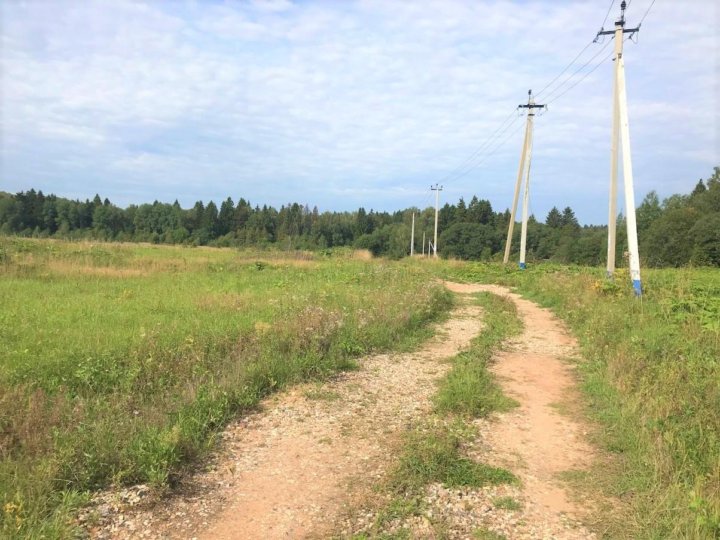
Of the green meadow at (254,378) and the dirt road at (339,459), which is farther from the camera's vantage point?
the green meadow at (254,378)

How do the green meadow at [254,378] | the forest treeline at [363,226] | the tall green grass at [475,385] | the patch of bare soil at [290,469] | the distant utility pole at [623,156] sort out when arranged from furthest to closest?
the forest treeline at [363,226] → the distant utility pole at [623,156] → the tall green grass at [475,385] → the green meadow at [254,378] → the patch of bare soil at [290,469]

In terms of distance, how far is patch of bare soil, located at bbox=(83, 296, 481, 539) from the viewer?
3406 mm

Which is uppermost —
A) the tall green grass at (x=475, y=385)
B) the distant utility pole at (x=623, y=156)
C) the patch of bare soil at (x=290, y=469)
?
the distant utility pole at (x=623, y=156)

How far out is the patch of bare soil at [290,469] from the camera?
341 cm

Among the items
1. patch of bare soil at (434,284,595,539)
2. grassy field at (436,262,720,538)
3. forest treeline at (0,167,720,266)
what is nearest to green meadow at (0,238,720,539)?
grassy field at (436,262,720,538)

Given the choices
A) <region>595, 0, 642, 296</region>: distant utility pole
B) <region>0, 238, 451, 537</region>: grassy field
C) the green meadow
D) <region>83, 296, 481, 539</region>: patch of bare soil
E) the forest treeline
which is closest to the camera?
<region>83, 296, 481, 539</region>: patch of bare soil

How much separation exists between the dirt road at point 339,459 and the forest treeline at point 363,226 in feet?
147

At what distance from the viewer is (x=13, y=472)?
3.67 m

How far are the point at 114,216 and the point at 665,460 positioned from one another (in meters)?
Answer: 84.9

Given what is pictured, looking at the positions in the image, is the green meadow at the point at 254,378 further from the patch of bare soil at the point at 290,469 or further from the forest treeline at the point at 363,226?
the forest treeline at the point at 363,226

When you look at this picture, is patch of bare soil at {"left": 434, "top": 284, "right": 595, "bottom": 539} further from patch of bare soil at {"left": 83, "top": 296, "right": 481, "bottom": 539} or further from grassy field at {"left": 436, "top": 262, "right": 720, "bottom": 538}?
patch of bare soil at {"left": 83, "top": 296, "right": 481, "bottom": 539}

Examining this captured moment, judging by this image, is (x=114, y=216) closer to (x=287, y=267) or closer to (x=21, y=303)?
(x=287, y=267)

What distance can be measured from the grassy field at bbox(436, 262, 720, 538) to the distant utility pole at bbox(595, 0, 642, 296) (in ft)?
A: 5.81

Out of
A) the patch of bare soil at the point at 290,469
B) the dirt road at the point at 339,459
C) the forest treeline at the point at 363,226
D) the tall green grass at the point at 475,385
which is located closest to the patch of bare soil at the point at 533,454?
the dirt road at the point at 339,459
